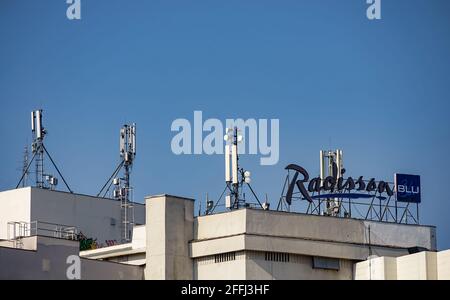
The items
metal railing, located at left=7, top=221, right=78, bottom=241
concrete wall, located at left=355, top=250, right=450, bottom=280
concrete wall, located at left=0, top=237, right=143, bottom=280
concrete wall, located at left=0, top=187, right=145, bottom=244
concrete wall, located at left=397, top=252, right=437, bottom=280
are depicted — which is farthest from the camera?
concrete wall, located at left=0, top=187, right=145, bottom=244

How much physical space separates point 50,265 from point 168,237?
8.61 m

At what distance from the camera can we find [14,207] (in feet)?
425

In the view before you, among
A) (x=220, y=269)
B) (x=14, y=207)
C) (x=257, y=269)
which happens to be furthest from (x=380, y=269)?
(x=14, y=207)

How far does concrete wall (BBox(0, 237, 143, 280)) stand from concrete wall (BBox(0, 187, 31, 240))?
65.5ft

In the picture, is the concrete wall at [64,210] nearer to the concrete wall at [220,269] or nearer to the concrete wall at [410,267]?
the concrete wall at [220,269]

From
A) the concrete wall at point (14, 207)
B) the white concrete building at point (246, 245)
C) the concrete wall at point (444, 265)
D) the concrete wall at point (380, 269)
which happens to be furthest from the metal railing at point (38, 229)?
the concrete wall at point (444, 265)

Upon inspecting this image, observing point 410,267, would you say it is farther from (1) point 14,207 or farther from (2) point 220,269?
(1) point 14,207

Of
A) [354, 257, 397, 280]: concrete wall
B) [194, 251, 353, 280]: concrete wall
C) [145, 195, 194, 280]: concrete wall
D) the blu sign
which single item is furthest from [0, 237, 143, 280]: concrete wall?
the blu sign

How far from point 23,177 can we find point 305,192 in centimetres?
2798

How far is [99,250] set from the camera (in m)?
116

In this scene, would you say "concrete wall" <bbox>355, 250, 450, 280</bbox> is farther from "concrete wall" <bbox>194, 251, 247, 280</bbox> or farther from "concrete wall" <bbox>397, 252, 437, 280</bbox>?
"concrete wall" <bbox>194, 251, 247, 280</bbox>

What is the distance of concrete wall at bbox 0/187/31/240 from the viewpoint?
420ft

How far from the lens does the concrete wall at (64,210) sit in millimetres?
128375
